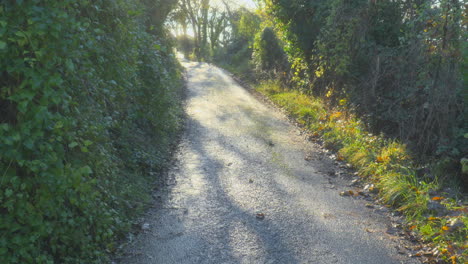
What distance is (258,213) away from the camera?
6223mm

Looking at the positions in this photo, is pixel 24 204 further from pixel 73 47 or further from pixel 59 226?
pixel 73 47

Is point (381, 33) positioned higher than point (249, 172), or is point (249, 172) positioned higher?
point (381, 33)

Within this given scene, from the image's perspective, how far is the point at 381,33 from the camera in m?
12.3

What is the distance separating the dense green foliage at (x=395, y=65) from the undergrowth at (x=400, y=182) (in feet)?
1.37

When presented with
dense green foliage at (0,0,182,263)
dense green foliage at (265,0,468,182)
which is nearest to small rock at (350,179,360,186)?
dense green foliage at (265,0,468,182)

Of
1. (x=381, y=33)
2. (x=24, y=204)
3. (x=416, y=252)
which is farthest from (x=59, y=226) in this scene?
(x=381, y=33)

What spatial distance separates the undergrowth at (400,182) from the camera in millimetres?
5402

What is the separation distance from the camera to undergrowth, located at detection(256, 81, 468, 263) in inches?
213

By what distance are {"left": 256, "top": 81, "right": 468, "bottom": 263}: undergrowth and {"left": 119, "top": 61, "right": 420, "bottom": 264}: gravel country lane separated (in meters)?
0.42

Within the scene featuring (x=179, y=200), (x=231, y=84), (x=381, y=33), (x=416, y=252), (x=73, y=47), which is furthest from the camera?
(x=231, y=84)

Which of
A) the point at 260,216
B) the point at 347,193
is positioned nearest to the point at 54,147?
the point at 260,216

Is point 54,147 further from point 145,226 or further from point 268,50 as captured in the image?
point 268,50

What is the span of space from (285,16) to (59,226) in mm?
14239

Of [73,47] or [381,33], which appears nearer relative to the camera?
[73,47]
